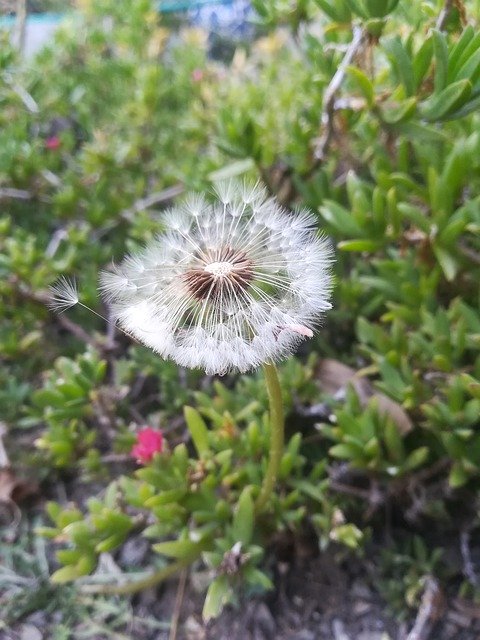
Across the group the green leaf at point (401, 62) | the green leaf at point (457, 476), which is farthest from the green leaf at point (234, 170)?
the green leaf at point (457, 476)

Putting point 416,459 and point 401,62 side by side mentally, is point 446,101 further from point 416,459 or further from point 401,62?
point 416,459

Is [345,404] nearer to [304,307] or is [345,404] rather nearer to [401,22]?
[304,307]

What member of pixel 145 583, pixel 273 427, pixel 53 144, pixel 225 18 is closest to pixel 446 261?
pixel 273 427

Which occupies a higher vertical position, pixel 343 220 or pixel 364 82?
pixel 364 82

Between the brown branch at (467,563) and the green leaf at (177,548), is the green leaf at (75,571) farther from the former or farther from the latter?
the brown branch at (467,563)

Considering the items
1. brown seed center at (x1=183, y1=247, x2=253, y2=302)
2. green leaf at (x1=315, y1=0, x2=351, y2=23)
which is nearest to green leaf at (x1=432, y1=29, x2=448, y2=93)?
green leaf at (x1=315, y1=0, x2=351, y2=23)

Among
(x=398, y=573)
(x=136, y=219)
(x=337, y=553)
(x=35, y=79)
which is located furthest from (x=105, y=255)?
(x=398, y=573)

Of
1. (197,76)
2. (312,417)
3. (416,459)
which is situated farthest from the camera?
(197,76)
